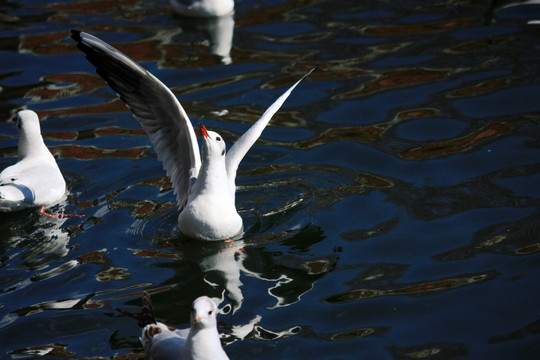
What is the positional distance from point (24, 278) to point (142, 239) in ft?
3.39

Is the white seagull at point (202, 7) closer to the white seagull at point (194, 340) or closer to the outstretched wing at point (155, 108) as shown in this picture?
the outstretched wing at point (155, 108)

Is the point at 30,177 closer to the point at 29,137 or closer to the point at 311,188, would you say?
the point at 29,137

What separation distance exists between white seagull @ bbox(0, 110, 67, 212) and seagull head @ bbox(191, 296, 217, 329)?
3.38 m

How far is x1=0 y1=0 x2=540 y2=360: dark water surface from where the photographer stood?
574cm

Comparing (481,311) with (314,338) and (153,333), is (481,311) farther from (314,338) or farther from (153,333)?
(153,333)

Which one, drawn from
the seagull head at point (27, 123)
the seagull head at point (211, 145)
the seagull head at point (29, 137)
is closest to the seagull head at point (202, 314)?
the seagull head at point (211, 145)

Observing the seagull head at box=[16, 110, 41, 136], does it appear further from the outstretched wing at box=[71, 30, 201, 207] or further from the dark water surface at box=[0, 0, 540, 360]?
the outstretched wing at box=[71, 30, 201, 207]

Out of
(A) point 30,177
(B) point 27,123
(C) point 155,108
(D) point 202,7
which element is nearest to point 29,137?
(B) point 27,123

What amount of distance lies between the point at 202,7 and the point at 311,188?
5355 millimetres

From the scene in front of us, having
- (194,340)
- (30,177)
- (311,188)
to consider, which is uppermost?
(30,177)

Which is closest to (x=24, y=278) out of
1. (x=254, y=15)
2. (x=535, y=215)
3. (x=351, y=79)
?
(x=535, y=215)

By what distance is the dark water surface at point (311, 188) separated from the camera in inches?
226

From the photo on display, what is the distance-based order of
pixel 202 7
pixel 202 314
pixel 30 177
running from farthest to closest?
pixel 202 7 < pixel 30 177 < pixel 202 314

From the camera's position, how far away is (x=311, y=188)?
781 cm
